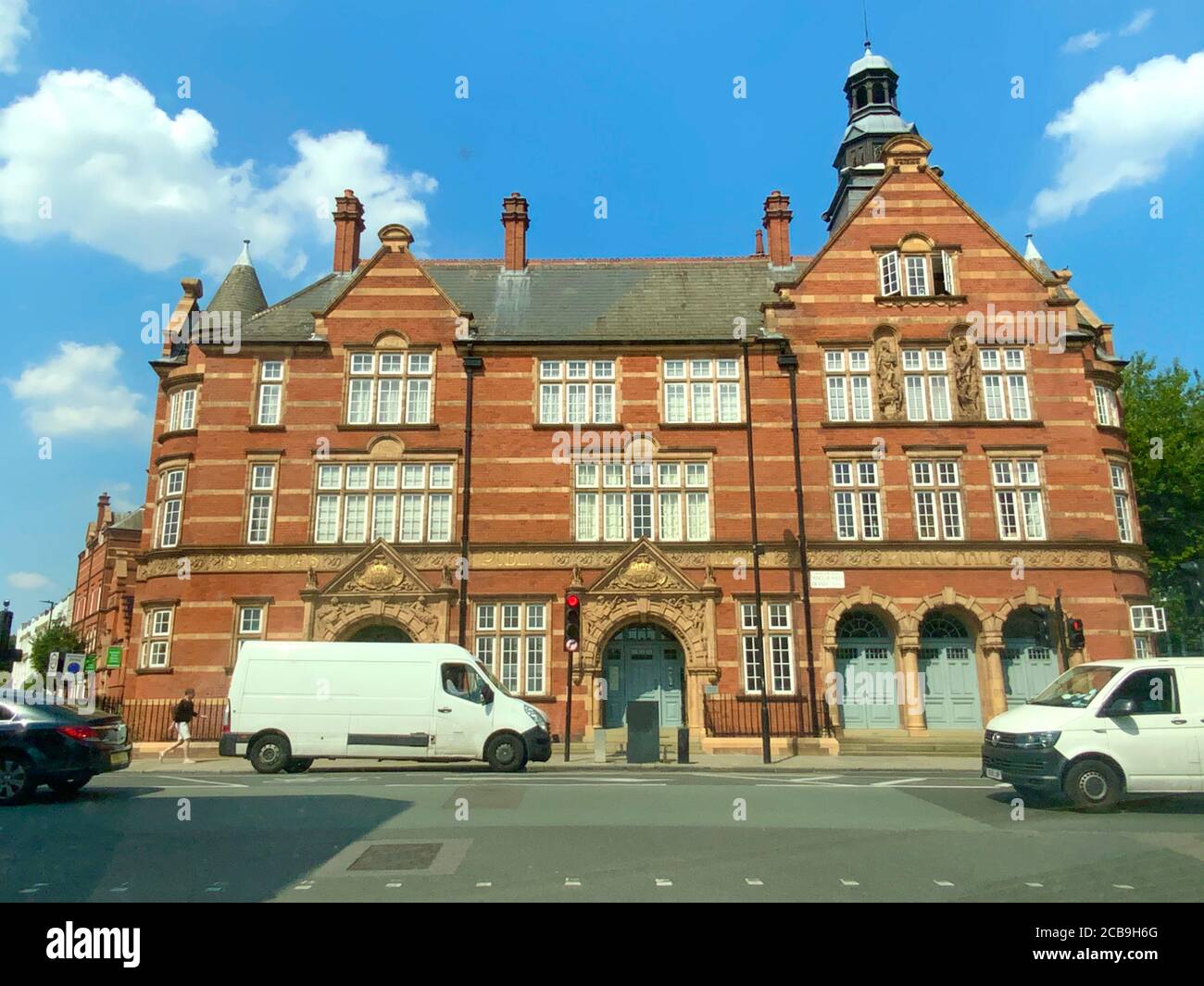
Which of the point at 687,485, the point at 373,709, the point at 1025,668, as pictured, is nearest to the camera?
the point at 373,709

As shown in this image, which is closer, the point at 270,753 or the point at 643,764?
the point at 270,753

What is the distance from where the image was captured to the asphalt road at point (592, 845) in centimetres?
698

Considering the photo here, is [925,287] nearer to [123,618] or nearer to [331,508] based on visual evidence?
[331,508]

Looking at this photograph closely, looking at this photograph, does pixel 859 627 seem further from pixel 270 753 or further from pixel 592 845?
pixel 592 845

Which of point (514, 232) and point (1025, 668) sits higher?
point (514, 232)

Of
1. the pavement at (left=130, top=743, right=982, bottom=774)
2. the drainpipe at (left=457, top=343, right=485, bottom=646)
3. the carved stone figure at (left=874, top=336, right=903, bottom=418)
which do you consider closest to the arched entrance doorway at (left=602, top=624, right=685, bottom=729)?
the pavement at (left=130, top=743, right=982, bottom=774)

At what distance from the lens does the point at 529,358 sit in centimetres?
2686

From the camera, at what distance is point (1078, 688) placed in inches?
481

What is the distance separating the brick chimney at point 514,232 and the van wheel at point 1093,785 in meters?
23.9

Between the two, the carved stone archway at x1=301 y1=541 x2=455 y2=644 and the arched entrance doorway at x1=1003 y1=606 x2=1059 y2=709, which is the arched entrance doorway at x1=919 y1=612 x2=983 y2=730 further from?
the carved stone archway at x1=301 y1=541 x2=455 y2=644

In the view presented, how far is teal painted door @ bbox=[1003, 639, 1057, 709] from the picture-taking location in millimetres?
24484

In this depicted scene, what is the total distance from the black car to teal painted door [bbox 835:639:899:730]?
18231 millimetres

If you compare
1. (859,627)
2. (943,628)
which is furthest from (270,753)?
(943,628)

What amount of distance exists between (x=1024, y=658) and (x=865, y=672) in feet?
14.7
